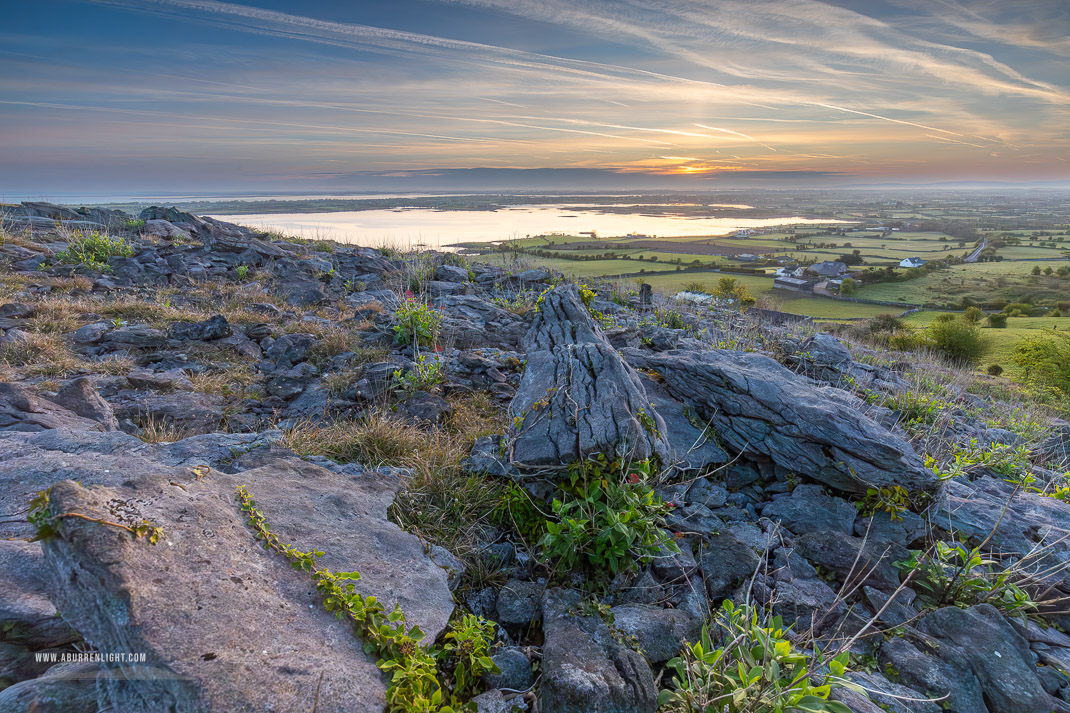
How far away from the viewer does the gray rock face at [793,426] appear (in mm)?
4652

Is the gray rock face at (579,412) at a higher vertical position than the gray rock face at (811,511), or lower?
higher

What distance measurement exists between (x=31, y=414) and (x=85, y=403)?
574 millimetres

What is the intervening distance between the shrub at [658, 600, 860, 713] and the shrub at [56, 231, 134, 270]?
18.1 meters

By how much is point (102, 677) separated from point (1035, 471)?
10494 millimetres

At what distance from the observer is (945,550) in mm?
3902

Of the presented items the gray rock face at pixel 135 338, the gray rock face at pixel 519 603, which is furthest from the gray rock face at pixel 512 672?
the gray rock face at pixel 135 338

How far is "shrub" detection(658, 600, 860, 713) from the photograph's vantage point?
2252 mm

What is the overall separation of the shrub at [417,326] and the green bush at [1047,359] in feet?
114

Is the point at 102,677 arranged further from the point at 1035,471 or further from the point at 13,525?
the point at 1035,471

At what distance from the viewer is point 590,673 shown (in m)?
2.66

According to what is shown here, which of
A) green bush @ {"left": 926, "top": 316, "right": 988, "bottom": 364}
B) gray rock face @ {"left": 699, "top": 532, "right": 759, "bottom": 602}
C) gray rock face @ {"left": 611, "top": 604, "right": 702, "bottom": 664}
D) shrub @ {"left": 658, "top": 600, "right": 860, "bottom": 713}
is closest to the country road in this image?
green bush @ {"left": 926, "top": 316, "right": 988, "bottom": 364}

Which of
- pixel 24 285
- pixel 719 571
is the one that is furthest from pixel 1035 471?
pixel 24 285

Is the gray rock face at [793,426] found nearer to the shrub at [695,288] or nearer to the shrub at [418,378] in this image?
the shrub at [418,378]

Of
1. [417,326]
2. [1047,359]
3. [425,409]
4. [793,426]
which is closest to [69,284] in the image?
[417,326]
